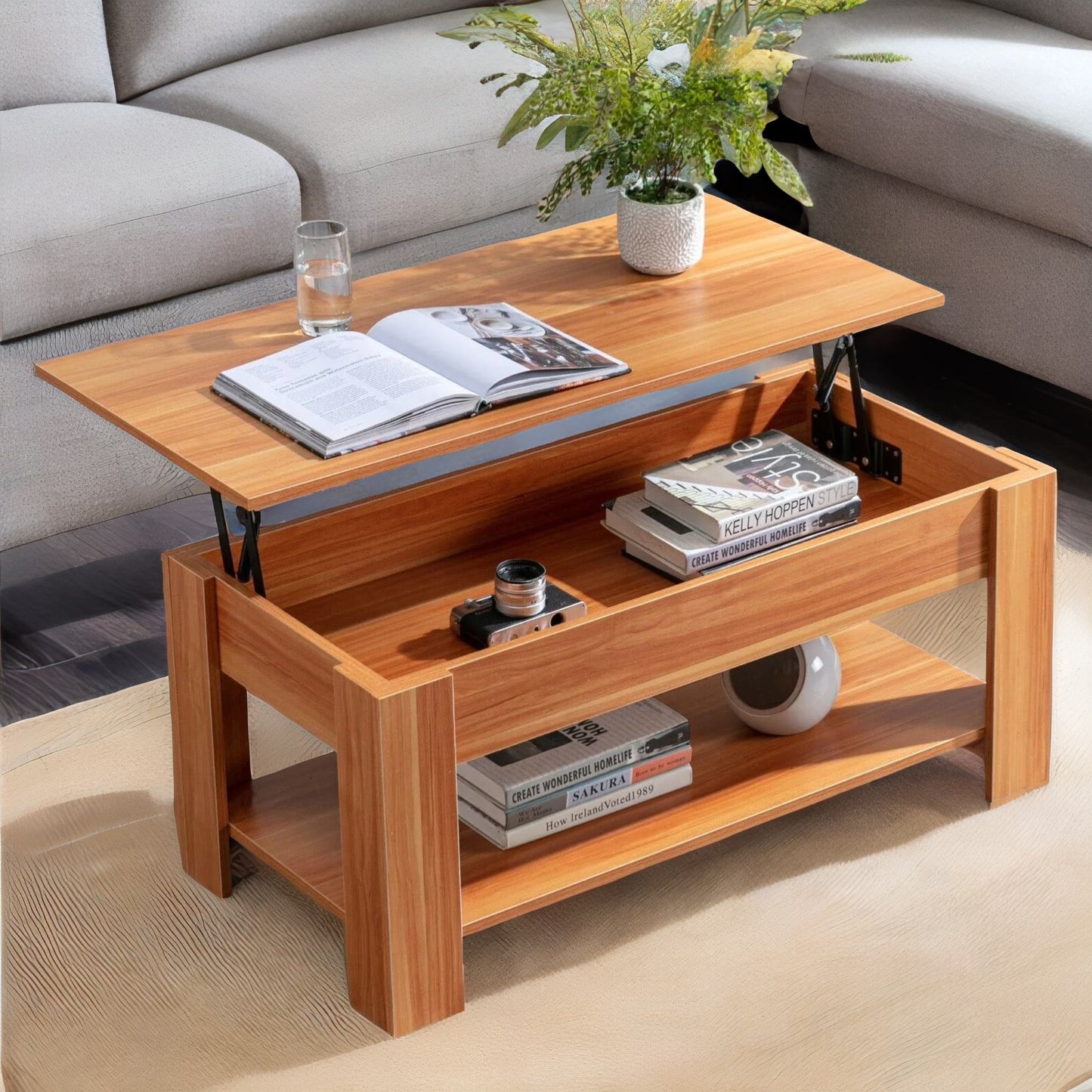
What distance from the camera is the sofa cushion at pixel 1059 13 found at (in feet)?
9.48

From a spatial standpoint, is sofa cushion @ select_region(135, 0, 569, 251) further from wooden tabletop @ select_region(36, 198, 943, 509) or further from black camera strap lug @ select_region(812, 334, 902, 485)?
black camera strap lug @ select_region(812, 334, 902, 485)

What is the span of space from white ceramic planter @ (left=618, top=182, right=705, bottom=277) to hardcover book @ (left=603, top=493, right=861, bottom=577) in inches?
10.2

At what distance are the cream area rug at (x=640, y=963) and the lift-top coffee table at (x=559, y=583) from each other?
6 cm

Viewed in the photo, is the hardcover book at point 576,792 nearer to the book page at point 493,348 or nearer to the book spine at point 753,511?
the book spine at point 753,511

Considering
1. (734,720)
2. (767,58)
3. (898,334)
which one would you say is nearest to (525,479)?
(734,720)

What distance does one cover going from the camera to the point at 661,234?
Answer: 6.04ft

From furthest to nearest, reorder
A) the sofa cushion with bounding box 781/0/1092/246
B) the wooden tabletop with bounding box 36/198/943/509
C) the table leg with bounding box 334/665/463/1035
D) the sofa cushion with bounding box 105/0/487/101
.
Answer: the sofa cushion with bounding box 105/0/487/101 → the sofa cushion with bounding box 781/0/1092/246 → the wooden tabletop with bounding box 36/198/943/509 → the table leg with bounding box 334/665/463/1035

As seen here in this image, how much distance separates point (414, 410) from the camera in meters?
1.55

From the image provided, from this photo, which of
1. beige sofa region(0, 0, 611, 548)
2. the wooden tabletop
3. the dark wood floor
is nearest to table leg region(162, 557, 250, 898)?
the wooden tabletop

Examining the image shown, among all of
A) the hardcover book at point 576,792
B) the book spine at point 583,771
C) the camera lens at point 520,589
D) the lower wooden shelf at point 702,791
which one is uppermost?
the camera lens at point 520,589

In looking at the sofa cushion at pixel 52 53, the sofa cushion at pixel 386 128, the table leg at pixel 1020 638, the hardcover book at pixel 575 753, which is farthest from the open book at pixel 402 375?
the sofa cushion at pixel 52 53

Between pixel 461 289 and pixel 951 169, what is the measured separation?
1.06 m

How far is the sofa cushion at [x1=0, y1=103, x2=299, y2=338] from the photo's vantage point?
2225 millimetres

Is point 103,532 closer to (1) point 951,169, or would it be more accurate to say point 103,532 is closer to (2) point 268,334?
(2) point 268,334
